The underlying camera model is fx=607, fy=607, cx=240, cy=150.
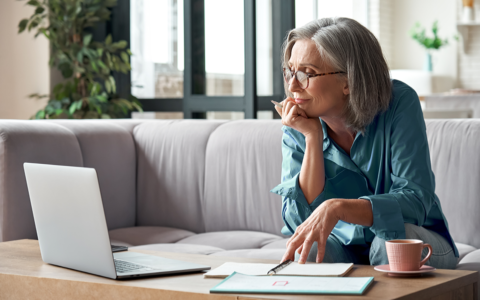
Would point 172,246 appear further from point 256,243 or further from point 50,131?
point 50,131

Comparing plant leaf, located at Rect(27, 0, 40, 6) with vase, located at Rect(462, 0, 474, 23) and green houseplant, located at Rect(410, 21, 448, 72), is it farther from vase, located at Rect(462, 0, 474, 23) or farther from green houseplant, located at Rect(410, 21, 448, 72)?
vase, located at Rect(462, 0, 474, 23)

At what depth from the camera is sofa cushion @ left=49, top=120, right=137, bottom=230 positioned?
2654mm

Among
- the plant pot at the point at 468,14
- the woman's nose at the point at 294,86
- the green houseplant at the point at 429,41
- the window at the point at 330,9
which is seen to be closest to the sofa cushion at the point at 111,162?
the woman's nose at the point at 294,86

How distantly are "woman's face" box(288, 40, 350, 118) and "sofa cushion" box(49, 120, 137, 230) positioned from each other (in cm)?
131

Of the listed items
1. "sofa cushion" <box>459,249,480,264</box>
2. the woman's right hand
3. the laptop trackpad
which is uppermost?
the woman's right hand

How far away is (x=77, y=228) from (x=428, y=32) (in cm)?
789

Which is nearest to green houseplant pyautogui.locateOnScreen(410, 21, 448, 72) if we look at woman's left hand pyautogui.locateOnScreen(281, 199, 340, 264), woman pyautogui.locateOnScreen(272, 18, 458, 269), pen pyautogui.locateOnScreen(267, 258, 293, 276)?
woman pyautogui.locateOnScreen(272, 18, 458, 269)

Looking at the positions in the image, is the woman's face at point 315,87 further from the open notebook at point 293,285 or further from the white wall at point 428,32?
the white wall at point 428,32

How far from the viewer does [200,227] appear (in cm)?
271

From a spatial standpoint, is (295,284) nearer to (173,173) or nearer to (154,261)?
(154,261)

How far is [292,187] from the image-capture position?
1.58 m

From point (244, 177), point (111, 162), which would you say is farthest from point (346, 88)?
point (111, 162)

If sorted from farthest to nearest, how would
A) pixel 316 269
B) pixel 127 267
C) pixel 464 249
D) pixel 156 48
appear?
pixel 156 48
pixel 464 249
pixel 127 267
pixel 316 269

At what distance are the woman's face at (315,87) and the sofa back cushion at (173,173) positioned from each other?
122 cm
